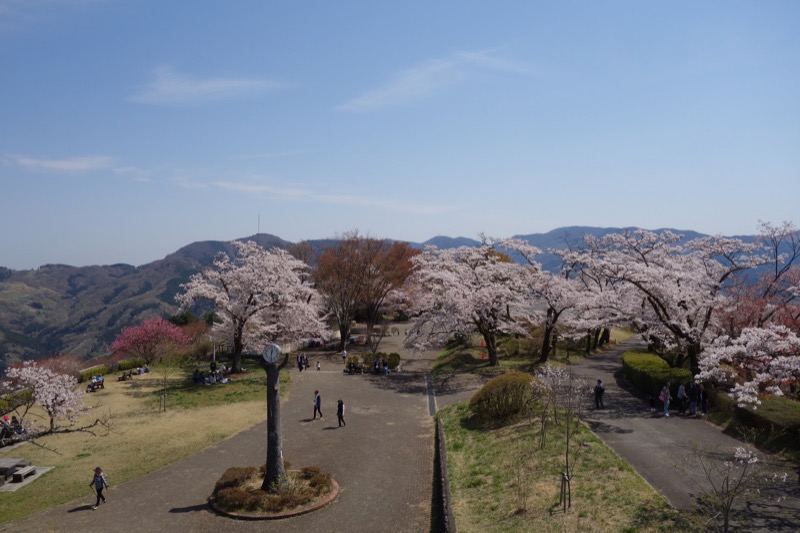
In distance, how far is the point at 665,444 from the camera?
1680 centimetres

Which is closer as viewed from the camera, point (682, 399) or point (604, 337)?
point (682, 399)

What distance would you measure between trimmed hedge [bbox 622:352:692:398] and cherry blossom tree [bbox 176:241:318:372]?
20090mm

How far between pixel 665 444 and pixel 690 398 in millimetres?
4895

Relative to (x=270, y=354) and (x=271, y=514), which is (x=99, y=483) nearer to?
(x=271, y=514)

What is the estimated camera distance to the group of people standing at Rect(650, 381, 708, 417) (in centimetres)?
2031

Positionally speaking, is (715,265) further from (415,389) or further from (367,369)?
(367,369)

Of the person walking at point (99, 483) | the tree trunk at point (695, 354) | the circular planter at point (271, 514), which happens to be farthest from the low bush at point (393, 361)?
the person walking at point (99, 483)

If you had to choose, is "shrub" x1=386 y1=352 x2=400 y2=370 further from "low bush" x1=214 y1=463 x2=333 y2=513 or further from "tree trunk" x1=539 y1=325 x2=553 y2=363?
"low bush" x1=214 y1=463 x2=333 y2=513

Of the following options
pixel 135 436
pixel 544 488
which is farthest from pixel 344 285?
pixel 544 488

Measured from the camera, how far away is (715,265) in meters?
25.2

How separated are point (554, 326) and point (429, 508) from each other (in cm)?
2042

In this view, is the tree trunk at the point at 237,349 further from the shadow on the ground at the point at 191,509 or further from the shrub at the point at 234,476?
the shadow on the ground at the point at 191,509

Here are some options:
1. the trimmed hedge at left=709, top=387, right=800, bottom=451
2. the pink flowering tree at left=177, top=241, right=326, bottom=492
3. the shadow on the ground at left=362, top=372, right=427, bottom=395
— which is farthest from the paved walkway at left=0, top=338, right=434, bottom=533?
the trimmed hedge at left=709, top=387, right=800, bottom=451

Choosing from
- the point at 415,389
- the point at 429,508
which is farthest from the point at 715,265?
the point at 429,508
